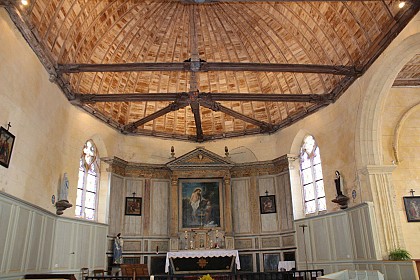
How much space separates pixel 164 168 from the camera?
61.6 feet

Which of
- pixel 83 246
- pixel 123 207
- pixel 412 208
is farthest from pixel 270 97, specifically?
pixel 83 246

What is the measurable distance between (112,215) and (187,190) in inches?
143

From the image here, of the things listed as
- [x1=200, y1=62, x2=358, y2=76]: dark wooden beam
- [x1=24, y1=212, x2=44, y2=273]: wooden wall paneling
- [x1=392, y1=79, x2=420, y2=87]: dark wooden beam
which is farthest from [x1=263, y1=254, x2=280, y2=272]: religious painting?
[x1=24, y1=212, x2=44, y2=273]: wooden wall paneling

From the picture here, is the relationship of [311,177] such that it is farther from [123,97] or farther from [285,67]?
[123,97]

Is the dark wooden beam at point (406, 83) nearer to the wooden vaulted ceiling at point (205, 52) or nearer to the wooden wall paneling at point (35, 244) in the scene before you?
the wooden vaulted ceiling at point (205, 52)

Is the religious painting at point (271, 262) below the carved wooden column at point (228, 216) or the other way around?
below

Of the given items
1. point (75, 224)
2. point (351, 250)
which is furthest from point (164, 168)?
point (351, 250)

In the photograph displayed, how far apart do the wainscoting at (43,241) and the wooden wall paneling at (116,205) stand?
537mm

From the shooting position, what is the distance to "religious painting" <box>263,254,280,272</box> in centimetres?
1703

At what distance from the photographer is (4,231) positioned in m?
9.54

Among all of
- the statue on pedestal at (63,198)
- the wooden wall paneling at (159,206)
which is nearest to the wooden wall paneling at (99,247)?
→ the wooden wall paneling at (159,206)

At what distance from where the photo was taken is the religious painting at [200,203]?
17.8 m

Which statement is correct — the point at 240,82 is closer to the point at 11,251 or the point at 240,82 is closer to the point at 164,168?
the point at 164,168

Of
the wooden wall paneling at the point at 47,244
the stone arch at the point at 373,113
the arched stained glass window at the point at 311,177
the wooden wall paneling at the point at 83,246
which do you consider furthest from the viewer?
the arched stained glass window at the point at 311,177
